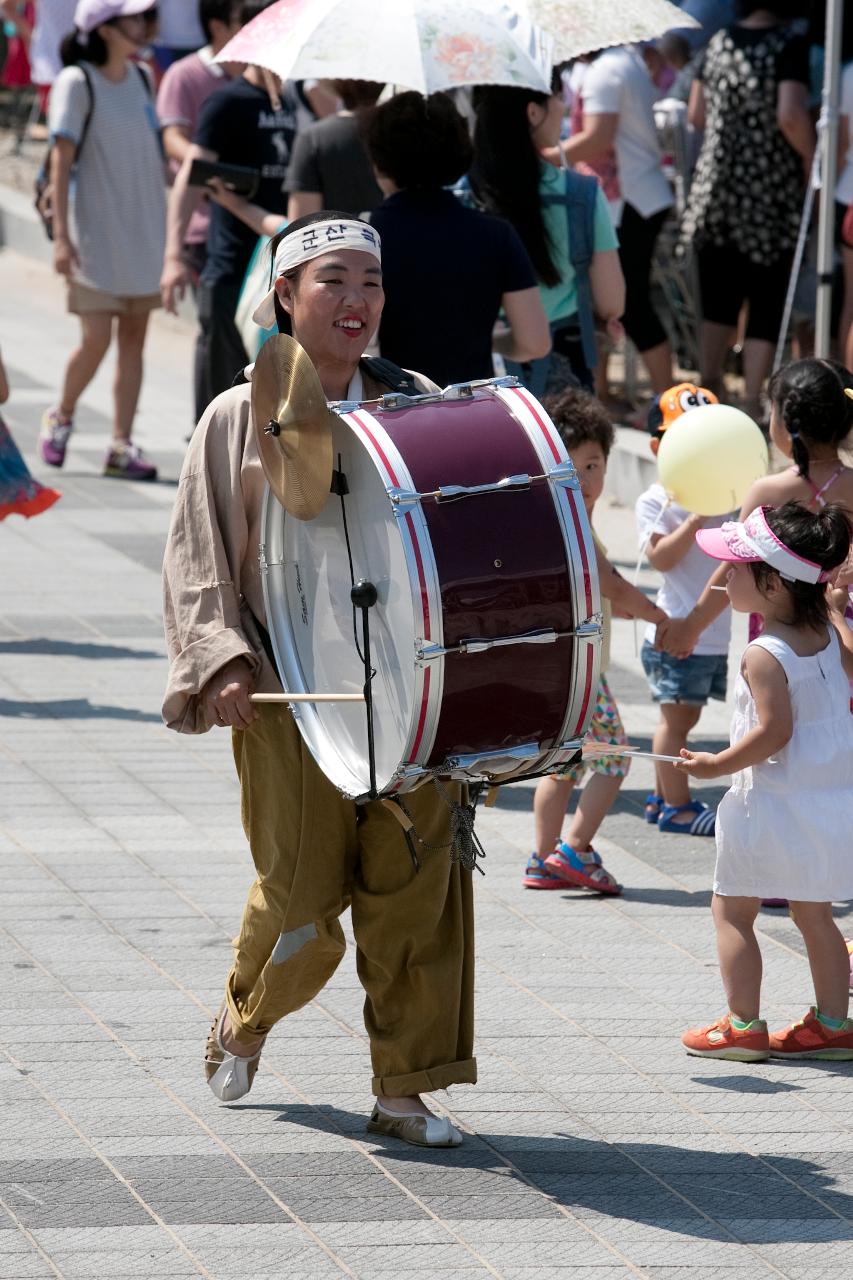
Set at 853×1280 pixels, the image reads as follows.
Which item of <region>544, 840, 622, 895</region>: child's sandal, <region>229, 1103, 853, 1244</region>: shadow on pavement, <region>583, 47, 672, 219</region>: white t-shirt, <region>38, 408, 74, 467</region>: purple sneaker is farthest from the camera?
<region>38, 408, 74, 467</region>: purple sneaker

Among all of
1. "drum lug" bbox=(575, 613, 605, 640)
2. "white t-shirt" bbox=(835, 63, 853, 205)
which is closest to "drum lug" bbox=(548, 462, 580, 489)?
"drum lug" bbox=(575, 613, 605, 640)

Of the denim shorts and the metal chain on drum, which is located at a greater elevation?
the metal chain on drum

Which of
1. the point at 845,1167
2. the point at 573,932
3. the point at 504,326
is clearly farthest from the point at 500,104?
the point at 845,1167

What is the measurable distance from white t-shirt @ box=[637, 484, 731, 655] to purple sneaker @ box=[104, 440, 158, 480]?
5.07 m

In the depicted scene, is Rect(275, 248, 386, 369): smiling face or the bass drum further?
Rect(275, 248, 386, 369): smiling face

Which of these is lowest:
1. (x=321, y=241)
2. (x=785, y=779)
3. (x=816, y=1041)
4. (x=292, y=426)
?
(x=816, y=1041)

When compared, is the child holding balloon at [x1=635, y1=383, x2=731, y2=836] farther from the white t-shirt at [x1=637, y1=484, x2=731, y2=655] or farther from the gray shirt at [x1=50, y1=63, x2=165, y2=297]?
the gray shirt at [x1=50, y1=63, x2=165, y2=297]

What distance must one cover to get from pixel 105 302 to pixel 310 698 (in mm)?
7202

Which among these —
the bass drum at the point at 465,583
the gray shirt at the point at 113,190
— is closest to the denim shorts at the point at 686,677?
the bass drum at the point at 465,583

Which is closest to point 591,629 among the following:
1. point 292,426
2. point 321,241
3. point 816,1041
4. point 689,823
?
point 292,426

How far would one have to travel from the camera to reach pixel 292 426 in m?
3.97

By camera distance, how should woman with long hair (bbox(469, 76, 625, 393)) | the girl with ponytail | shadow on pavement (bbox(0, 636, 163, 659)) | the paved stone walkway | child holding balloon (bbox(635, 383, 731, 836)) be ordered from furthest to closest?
1. shadow on pavement (bbox(0, 636, 163, 659))
2. woman with long hair (bbox(469, 76, 625, 393))
3. child holding balloon (bbox(635, 383, 731, 836))
4. the girl with ponytail
5. the paved stone walkway

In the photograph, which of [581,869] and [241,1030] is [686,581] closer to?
[581,869]

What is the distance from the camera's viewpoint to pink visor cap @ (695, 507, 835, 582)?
4555 mm
